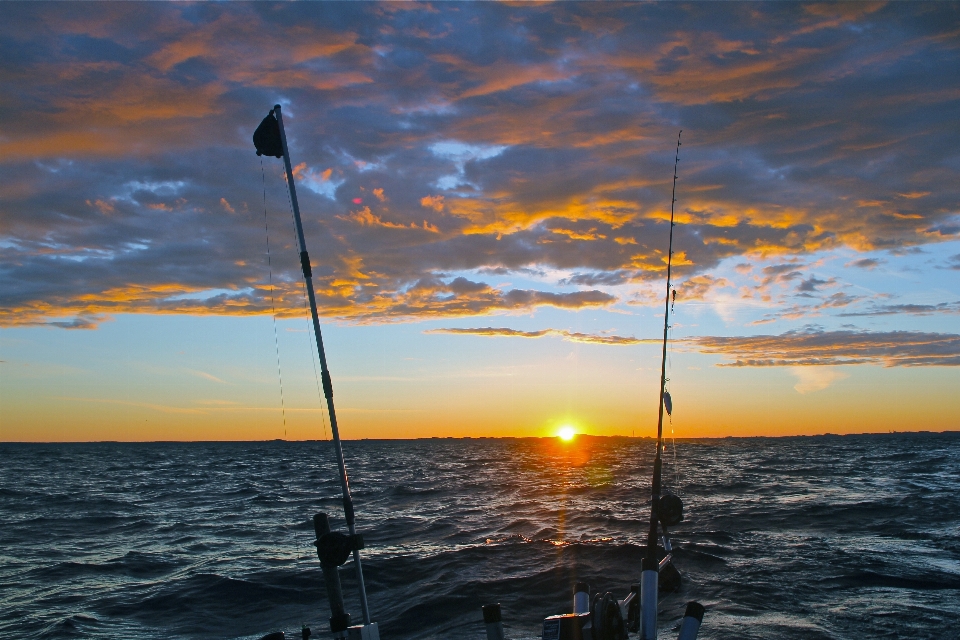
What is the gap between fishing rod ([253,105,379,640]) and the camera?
4828 millimetres

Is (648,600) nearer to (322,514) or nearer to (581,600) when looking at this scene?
(581,600)

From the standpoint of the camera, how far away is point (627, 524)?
65.4 feet

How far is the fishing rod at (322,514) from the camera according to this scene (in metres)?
4.83

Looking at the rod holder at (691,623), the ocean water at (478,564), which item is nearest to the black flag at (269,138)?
the rod holder at (691,623)

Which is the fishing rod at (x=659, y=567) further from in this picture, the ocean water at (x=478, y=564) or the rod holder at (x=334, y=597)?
the ocean water at (x=478, y=564)

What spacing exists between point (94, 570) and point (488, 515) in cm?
1175

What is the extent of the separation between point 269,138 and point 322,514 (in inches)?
118

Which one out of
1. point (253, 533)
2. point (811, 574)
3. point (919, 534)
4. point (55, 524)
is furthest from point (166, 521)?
point (919, 534)

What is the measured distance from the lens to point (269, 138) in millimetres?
5668

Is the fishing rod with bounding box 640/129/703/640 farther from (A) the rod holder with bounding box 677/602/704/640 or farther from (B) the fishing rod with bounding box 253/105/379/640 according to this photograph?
(B) the fishing rod with bounding box 253/105/379/640

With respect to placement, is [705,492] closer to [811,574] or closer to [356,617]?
[811,574]

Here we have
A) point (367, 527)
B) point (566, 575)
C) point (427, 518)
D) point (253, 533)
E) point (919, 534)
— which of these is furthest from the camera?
point (427, 518)

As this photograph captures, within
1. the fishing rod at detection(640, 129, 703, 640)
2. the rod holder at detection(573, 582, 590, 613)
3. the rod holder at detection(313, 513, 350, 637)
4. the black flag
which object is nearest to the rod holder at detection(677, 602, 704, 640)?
the fishing rod at detection(640, 129, 703, 640)

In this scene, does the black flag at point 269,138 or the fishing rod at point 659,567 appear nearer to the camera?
the fishing rod at point 659,567
